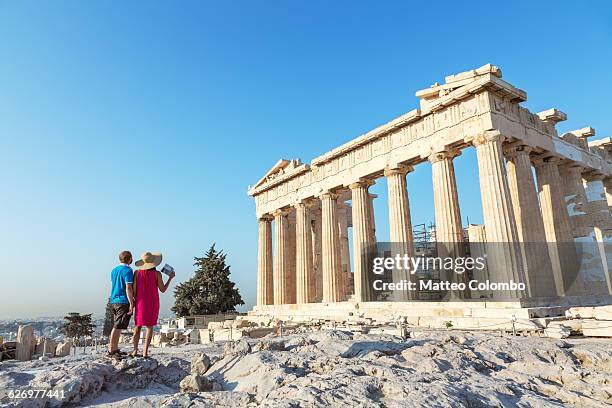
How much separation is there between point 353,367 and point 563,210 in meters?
21.2

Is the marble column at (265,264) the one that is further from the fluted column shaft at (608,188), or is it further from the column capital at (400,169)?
the fluted column shaft at (608,188)

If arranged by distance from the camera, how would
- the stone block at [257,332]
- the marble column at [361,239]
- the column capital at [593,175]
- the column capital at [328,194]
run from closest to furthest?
the stone block at [257,332] → the marble column at [361,239] → the column capital at [593,175] → the column capital at [328,194]

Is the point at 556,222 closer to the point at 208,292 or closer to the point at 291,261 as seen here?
the point at 291,261

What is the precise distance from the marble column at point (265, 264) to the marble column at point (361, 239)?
10.4m

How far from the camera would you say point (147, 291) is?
610 cm

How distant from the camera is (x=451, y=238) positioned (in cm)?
1873

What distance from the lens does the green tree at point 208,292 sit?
3978 cm

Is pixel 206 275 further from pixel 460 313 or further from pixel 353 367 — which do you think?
pixel 353 367

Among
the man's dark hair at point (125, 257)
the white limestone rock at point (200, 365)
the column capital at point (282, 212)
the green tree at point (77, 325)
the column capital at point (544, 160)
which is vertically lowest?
the green tree at point (77, 325)

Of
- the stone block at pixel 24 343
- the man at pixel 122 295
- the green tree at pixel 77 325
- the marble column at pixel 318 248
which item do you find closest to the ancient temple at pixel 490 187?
the marble column at pixel 318 248

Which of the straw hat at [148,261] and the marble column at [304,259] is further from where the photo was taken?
the marble column at [304,259]

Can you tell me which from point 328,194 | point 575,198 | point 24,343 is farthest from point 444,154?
point 24,343

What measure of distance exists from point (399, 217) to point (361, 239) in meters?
3.21

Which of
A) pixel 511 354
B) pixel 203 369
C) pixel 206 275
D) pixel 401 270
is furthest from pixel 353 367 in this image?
pixel 206 275
